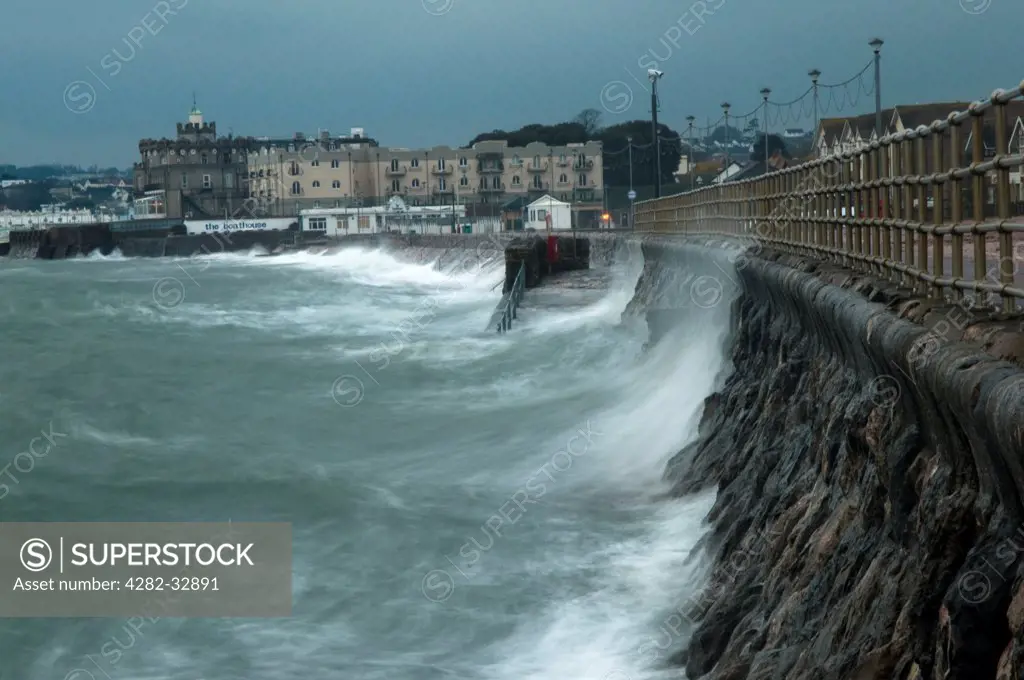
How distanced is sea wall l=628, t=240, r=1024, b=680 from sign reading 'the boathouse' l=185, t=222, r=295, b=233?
13632cm

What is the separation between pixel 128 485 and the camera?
18.4 m

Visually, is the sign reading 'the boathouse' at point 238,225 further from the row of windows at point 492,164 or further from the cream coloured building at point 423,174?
the row of windows at point 492,164

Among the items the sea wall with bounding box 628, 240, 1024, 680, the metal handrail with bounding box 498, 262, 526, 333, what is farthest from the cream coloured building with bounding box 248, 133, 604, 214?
Answer: the sea wall with bounding box 628, 240, 1024, 680

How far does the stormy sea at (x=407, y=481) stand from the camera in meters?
10.6

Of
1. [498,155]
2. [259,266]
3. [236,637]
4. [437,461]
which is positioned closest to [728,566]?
[236,637]

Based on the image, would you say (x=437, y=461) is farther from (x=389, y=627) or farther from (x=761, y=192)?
(x=389, y=627)

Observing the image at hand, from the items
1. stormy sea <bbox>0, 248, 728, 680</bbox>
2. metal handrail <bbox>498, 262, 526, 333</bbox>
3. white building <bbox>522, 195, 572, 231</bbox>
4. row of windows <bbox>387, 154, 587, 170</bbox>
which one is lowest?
stormy sea <bbox>0, 248, 728, 680</bbox>

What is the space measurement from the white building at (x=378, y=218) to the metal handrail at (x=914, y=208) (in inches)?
4245

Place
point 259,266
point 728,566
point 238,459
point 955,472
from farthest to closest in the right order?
point 259,266, point 238,459, point 728,566, point 955,472

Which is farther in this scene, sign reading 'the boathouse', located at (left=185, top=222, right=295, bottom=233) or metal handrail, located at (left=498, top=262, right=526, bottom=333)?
sign reading 'the boathouse', located at (left=185, top=222, right=295, bottom=233)

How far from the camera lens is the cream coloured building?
140500mm

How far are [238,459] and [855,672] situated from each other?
15060 millimetres

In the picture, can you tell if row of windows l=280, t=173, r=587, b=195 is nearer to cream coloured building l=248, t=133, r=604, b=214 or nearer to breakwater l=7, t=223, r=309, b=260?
cream coloured building l=248, t=133, r=604, b=214

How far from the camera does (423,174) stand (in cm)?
15175
